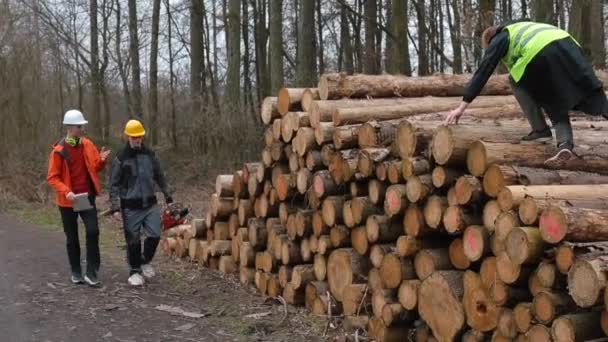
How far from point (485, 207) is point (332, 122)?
2.44 m

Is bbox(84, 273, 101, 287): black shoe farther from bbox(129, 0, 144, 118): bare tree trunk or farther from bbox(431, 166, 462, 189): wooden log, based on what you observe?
bbox(129, 0, 144, 118): bare tree trunk

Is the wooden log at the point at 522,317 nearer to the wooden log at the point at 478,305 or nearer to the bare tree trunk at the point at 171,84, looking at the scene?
the wooden log at the point at 478,305

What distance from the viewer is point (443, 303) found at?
5.59m

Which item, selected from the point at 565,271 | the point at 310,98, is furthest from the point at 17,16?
the point at 565,271

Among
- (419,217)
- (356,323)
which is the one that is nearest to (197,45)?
(356,323)

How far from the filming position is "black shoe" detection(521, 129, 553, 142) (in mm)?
5918

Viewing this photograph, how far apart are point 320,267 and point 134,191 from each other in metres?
2.52

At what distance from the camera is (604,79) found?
9.67 meters

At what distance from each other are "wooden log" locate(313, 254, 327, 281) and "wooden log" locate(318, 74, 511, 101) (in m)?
1.71

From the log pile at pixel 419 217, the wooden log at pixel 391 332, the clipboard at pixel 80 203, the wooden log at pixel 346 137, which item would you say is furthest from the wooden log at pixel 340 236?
the clipboard at pixel 80 203

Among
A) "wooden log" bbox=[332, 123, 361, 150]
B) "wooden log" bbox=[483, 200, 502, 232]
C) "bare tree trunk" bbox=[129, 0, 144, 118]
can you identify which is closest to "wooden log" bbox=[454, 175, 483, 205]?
"wooden log" bbox=[483, 200, 502, 232]

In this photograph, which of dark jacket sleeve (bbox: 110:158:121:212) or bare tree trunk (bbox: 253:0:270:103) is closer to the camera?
dark jacket sleeve (bbox: 110:158:121:212)

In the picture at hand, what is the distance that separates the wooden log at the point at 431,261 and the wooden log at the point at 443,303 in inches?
5.2

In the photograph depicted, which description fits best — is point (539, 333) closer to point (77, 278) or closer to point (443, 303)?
point (443, 303)
